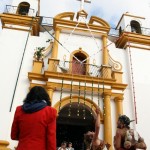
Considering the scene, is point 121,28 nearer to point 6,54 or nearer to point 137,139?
point 6,54

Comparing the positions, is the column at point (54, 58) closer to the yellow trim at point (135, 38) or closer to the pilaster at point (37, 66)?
the pilaster at point (37, 66)

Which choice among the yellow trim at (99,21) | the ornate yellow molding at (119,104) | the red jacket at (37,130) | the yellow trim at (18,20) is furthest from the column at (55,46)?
the red jacket at (37,130)

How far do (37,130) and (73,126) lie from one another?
10.7 m

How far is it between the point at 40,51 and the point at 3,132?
4.06 metres

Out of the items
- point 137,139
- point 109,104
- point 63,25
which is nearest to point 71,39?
point 63,25

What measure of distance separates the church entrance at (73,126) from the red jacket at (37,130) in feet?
31.4

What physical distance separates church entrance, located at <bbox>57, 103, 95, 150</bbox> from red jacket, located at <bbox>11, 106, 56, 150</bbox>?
9.57m

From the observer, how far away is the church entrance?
497 inches

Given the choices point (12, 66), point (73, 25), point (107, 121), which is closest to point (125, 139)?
point (107, 121)

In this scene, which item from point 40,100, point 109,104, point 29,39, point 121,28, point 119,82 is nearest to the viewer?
point 40,100

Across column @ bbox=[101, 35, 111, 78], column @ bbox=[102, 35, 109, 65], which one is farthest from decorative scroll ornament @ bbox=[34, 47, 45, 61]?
column @ bbox=[102, 35, 109, 65]

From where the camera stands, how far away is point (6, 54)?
11.3m

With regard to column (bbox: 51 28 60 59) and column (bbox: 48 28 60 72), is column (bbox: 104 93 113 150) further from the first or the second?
column (bbox: 51 28 60 59)

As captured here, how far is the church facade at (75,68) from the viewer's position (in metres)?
10.4
